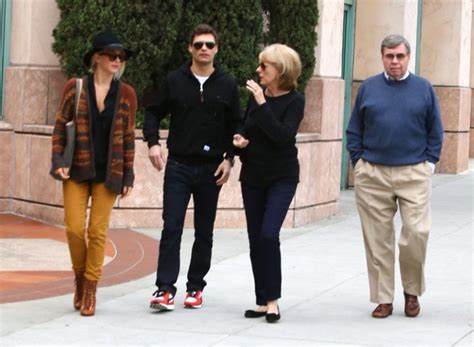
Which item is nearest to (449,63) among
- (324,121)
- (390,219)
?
(324,121)

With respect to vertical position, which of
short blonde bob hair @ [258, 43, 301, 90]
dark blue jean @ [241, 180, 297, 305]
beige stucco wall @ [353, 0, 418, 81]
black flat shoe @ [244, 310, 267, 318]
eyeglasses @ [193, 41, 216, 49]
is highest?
beige stucco wall @ [353, 0, 418, 81]

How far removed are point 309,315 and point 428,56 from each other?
13.6m

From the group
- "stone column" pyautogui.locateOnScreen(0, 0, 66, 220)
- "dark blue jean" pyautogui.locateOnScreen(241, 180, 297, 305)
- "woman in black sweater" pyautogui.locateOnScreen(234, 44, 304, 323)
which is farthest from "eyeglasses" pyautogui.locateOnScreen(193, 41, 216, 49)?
"stone column" pyautogui.locateOnScreen(0, 0, 66, 220)

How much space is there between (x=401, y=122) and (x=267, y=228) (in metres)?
1.09

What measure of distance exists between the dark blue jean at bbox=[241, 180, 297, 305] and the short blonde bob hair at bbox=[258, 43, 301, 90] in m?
0.63

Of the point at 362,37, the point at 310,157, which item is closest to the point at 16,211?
the point at 310,157

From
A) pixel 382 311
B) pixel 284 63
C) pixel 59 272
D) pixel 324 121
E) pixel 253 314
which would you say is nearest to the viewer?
pixel 284 63

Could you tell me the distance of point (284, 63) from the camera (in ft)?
25.6

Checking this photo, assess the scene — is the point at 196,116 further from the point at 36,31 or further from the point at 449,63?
the point at 449,63

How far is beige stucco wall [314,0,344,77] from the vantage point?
44.5ft

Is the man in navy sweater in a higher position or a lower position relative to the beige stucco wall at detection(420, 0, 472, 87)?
lower

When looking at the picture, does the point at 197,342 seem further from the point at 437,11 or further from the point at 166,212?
the point at 437,11

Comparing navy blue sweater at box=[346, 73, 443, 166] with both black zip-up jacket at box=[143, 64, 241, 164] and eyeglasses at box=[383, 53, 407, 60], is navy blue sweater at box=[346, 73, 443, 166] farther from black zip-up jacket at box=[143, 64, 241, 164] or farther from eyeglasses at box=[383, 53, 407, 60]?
black zip-up jacket at box=[143, 64, 241, 164]

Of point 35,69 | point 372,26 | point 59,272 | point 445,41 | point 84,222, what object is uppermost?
point 372,26
